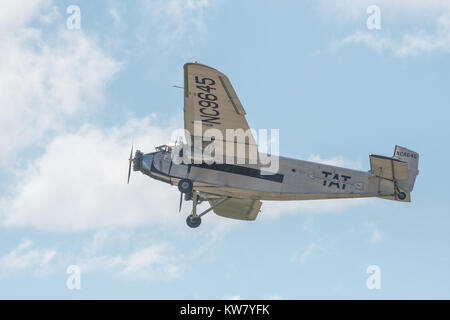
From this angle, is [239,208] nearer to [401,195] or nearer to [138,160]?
[138,160]

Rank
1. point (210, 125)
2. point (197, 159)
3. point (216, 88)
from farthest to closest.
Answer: point (197, 159) → point (210, 125) → point (216, 88)

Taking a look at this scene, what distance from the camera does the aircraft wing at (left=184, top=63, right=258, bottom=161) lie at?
24.2 meters

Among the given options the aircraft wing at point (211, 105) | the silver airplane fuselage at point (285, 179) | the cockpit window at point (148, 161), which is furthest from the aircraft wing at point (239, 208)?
the aircraft wing at point (211, 105)

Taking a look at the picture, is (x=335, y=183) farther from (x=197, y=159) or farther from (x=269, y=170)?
(x=197, y=159)

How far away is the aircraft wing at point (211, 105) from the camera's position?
24156mm

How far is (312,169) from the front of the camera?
28578 millimetres

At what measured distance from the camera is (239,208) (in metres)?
31.8

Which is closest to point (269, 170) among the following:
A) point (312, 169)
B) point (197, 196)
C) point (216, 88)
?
point (312, 169)

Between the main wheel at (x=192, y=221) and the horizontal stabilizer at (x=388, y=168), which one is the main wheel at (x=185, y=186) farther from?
the horizontal stabilizer at (x=388, y=168)

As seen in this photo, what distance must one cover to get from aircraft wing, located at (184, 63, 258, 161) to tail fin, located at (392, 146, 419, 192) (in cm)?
750

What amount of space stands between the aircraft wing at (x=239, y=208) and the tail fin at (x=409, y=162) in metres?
7.52

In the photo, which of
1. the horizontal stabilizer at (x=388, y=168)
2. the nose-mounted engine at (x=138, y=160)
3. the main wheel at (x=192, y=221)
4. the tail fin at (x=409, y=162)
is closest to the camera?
the horizontal stabilizer at (x=388, y=168)

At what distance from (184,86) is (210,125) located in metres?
2.46

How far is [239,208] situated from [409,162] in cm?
911
